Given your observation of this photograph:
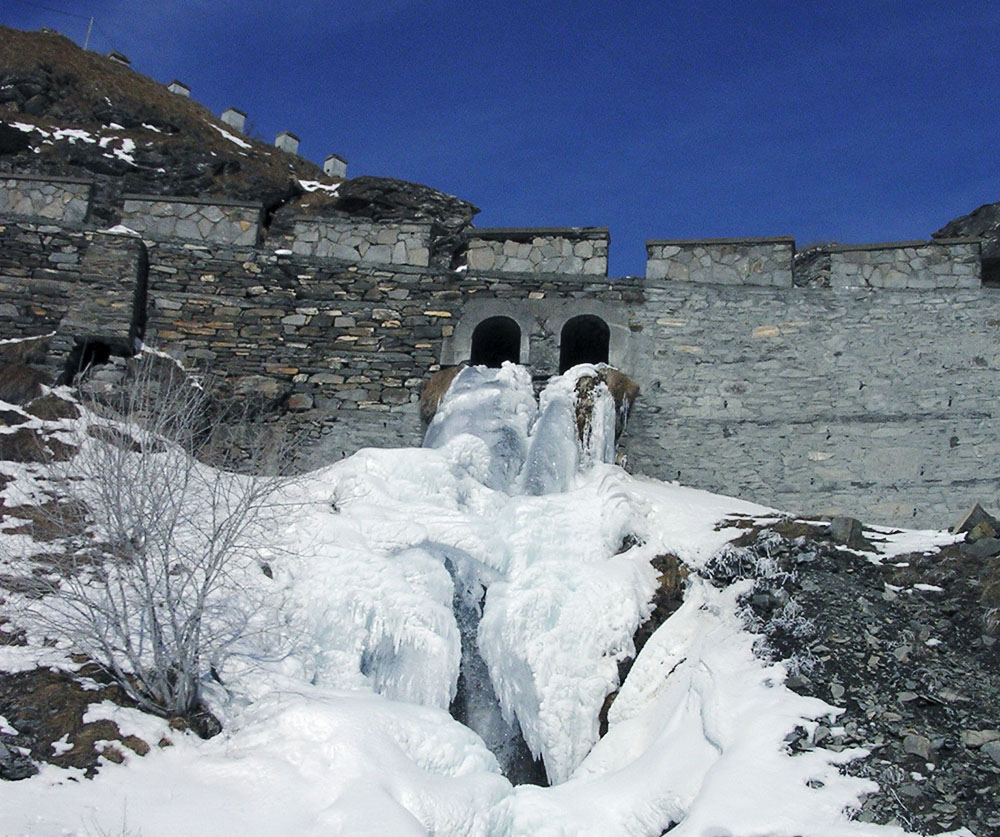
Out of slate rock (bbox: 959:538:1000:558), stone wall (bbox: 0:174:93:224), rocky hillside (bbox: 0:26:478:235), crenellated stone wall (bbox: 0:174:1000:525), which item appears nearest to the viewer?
slate rock (bbox: 959:538:1000:558)

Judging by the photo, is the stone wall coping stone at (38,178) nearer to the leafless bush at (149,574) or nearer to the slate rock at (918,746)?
the leafless bush at (149,574)

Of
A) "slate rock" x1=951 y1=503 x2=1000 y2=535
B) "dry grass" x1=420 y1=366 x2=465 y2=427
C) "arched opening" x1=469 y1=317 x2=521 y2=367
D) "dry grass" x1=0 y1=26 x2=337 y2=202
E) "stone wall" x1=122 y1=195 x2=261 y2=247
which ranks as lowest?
"slate rock" x1=951 y1=503 x2=1000 y2=535

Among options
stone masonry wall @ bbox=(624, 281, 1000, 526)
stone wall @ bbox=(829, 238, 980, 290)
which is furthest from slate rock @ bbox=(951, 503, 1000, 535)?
stone wall @ bbox=(829, 238, 980, 290)

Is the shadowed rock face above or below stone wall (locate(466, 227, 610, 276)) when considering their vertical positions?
above

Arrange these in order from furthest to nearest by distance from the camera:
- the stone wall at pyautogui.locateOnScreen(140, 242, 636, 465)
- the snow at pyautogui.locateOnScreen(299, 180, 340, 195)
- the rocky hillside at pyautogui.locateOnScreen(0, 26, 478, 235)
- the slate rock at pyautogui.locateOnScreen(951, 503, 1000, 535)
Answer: the snow at pyautogui.locateOnScreen(299, 180, 340, 195), the rocky hillside at pyautogui.locateOnScreen(0, 26, 478, 235), the stone wall at pyautogui.locateOnScreen(140, 242, 636, 465), the slate rock at pyautogui.locateOnScreen(951, 503, 1000, 535)

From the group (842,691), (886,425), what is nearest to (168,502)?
(842,691)

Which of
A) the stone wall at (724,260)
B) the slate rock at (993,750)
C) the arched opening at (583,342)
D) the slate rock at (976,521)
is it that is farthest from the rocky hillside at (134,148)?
the slate rock at (993,750)

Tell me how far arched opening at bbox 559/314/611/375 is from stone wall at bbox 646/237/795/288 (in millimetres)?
769

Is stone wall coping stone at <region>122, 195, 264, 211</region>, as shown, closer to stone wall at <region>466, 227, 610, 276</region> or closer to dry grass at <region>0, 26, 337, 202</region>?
stone wall at <region>466, 227, 610, 276</region>

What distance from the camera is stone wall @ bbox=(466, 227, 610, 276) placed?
36.3 feet

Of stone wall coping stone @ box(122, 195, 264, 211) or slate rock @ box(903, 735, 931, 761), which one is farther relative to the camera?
stone wall coping stone @ box(122, 195, 264, 211)

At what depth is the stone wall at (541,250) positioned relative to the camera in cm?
1106

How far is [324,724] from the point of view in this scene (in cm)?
590

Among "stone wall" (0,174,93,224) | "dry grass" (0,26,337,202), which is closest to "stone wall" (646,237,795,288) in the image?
"stone wall" (0,174,93,224)
